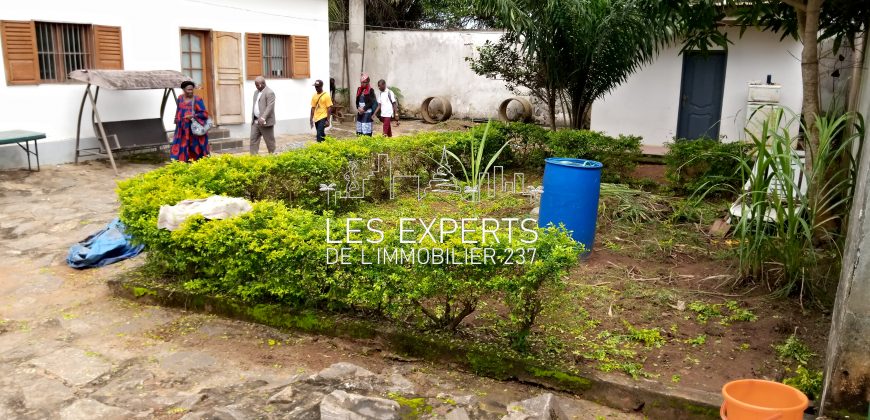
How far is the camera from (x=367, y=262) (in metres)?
4.30

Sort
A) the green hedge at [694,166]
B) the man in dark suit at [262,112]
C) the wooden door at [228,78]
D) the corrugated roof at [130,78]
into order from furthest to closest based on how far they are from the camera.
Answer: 1. the wooden door at [228,78]
2. the man in dark suit at [262,112]
3. the corrugated roof at [130,78]
4. the green hedge at [694,166]

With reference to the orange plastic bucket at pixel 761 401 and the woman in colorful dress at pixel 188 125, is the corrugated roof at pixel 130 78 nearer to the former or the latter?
the woman in colorful dress at pixel 188 125

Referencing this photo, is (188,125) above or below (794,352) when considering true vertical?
above

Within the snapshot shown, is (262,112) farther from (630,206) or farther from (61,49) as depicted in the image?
(630,206)

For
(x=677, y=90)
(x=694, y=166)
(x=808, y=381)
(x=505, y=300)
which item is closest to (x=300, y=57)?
(x=677, y=90)

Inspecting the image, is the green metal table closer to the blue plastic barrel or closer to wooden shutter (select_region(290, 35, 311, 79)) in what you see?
wooden shutter (select_region(290, 35, 311, 79))

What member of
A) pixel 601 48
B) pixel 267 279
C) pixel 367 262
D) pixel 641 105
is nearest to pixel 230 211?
pixel 267 279

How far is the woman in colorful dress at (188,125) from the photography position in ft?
30.2

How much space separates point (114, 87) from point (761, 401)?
30.7ft

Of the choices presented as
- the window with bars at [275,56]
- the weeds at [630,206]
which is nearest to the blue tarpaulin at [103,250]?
the weeds at [630,206]

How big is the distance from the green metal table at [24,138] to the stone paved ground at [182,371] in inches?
153

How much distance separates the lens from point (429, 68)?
18.9m

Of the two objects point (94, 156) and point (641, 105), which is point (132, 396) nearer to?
point (94, 156)

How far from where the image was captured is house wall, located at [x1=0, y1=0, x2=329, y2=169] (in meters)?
9.66
